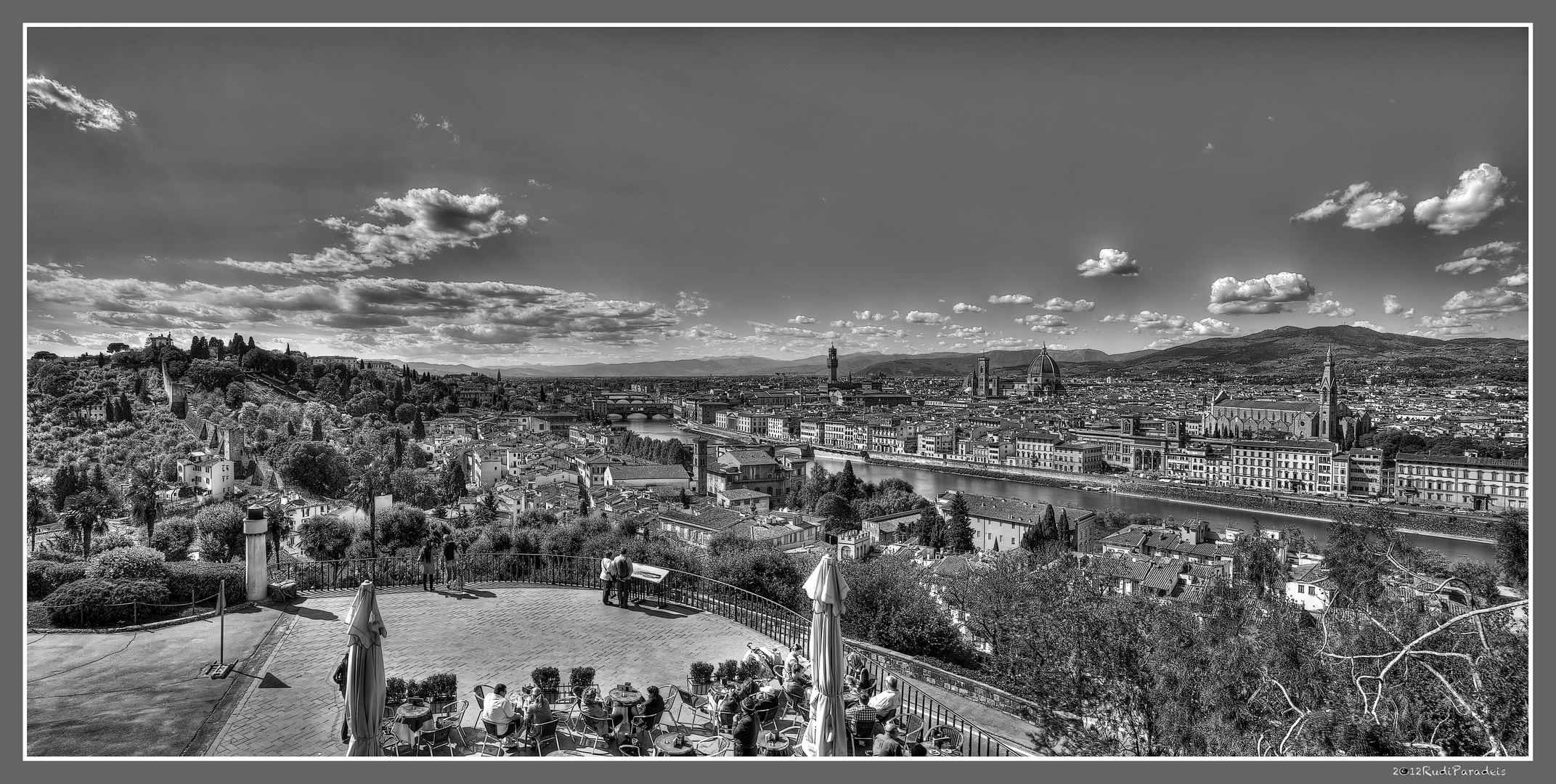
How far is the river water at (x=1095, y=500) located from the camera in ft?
58.3

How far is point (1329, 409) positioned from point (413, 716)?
104 ft

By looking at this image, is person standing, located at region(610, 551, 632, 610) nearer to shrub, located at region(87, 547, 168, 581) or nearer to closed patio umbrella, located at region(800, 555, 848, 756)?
closed patio umbrella, located at region(800, 555, 848, 756)

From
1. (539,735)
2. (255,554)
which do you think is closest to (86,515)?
(255,554)

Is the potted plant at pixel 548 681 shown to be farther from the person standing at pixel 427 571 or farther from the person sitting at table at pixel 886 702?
the person standing at pixel 427 571

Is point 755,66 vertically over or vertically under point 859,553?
over

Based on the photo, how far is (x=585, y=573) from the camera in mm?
5105

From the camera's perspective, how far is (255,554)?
409cm

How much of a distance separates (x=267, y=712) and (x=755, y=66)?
5.53 metres

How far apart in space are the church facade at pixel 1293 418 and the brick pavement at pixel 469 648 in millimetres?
26726

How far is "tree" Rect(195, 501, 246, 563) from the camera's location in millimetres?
9805

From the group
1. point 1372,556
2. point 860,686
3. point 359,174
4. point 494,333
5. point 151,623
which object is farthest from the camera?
point 494,333

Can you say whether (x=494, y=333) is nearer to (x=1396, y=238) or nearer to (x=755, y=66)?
(x=755, y=66)

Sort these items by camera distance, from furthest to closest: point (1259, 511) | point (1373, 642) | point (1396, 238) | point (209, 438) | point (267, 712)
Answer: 1. point (1259, 511)
2. point (209, 438)
3. point (1396, 238)
4. point (1373, 642)
5. point (267, 712)

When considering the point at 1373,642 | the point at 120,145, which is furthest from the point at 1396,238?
the point at 120,145
